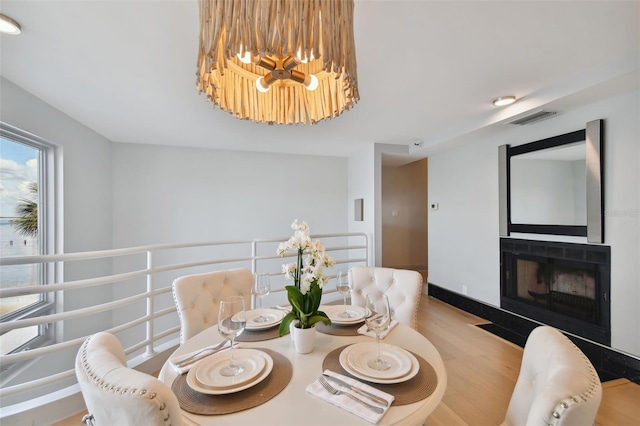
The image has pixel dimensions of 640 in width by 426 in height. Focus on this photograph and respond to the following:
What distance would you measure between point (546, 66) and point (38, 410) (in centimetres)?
393

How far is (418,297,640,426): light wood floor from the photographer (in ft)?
5.65

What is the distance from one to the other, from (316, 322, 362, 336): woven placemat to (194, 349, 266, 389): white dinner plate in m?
0.37

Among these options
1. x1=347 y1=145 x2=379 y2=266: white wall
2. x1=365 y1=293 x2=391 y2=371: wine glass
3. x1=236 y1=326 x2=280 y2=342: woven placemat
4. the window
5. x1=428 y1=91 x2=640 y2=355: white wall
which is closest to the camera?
x1=365 y1=293 x2=391 y2=371: wine glass

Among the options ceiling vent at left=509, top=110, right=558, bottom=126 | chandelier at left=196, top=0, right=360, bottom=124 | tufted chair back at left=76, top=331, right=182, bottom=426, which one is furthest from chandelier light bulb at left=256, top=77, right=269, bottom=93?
ceiling vent at left=509, top=110, right=558, bottom=126

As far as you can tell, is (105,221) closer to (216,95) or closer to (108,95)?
(108,95)

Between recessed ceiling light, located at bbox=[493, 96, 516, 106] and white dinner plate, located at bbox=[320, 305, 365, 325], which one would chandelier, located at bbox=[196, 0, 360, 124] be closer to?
white dinner plate, located at bbox=[320, 305, 365, 325]

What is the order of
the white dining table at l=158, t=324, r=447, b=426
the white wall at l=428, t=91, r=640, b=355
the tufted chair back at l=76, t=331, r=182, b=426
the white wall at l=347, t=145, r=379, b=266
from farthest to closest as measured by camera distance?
1. the white wall at l=347, t=145, r=379, b=266
2. the white wall at l=428, t=91, r=640, b=355
3. the white dining table at l=158, t=324, r=447, b=426
4. the tufted chair back at l=76, t=331, r=182, b=426

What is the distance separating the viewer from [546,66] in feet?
6.21

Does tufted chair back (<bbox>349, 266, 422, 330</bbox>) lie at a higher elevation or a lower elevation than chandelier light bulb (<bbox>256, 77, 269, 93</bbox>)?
lower

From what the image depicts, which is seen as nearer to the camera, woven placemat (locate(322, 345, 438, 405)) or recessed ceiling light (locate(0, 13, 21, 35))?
woven placemat (locate(322, 345, 438, 405))

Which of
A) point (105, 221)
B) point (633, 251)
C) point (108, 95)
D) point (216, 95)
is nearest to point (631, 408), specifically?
point (633, 251)

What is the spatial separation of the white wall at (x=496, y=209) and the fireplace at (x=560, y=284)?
0.08 m

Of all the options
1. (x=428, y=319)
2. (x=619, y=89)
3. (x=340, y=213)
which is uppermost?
(x=619, y=89)

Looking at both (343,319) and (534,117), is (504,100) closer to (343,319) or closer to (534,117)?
(534,117)
